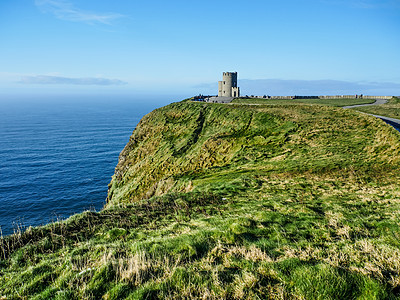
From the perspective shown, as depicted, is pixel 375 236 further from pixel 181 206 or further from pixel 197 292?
pixel 181 206

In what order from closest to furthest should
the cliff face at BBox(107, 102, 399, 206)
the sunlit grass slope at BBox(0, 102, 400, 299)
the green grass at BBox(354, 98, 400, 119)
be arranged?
the sunlit grass slope at BBox(0, 102, 400, 299) < the cliff face at BBox(107, 102, 399, 206) < the green grass at BBox(354, 98, 400, 119)

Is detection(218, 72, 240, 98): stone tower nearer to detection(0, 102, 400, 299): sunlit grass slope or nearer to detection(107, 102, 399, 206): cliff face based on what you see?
detection(107, 102, 399, 206): cliff face

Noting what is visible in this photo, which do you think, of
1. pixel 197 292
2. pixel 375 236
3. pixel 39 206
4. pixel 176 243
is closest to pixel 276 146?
pixel 375 236

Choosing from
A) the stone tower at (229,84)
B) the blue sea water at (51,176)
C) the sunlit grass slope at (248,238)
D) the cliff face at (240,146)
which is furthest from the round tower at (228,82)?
the sunlit grass slope at (248,238)

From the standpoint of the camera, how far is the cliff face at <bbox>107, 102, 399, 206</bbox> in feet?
84.3

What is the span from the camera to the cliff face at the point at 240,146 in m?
25.7

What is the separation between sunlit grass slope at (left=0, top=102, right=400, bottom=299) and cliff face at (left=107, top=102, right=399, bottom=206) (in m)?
0.34

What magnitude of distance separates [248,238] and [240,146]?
2572 centimetres

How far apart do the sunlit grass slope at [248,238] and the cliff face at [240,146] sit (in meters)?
0.34

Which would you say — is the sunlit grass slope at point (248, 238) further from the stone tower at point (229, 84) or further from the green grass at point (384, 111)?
the stone tower at point (229, 84)

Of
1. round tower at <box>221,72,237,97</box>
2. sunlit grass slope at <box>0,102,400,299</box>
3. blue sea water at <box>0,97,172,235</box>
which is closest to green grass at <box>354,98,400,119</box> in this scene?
sunlit grass slope at <box>0,102,400,299</box>

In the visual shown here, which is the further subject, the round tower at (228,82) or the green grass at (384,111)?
the round tower at (228,82)

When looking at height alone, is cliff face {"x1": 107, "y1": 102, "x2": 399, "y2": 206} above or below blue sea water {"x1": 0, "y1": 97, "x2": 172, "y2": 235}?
above

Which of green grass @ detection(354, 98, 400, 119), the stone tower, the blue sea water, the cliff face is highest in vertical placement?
the stone tower
